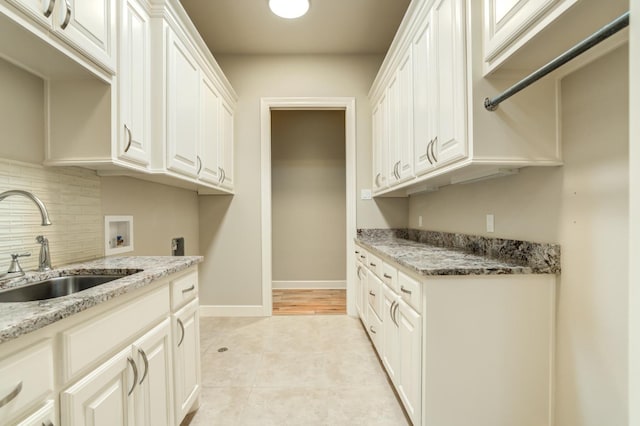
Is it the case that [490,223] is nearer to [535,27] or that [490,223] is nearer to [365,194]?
[535,27]

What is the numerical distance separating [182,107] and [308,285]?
121 inches

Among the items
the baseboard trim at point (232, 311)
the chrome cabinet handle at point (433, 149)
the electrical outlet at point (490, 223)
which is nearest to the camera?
the chrome cabinet handle at point (433, 149)

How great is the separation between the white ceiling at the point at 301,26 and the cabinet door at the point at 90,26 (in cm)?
141

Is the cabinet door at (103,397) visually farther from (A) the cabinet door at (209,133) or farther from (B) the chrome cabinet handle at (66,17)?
(A) the cabinet door at (209,133)

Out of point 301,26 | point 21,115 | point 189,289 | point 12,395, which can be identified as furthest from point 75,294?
point 301,26

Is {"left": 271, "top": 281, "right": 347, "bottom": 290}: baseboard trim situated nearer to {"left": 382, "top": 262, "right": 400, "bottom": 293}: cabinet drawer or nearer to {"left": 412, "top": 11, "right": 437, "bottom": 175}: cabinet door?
{"left": 382, "top": 262, "right": 400, "bottom": 293}: cabinet drawer

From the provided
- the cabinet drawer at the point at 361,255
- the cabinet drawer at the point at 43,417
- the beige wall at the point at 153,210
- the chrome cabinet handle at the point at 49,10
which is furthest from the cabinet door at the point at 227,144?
the cabinet drawer at the point at 43,417

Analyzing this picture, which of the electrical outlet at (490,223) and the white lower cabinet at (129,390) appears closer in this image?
the white lower cabinet at (129,390)

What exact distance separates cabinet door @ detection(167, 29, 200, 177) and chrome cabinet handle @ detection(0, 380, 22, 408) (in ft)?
4.20

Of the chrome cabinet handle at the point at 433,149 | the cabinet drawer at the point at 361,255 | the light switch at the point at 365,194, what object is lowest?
the cabinet drawer at the point at 361,255

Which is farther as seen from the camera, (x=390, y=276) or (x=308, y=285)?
(x=308, y=285)

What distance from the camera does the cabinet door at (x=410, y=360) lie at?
1.31m

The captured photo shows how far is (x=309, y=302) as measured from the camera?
363 cm

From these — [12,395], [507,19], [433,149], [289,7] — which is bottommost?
[12,395]
